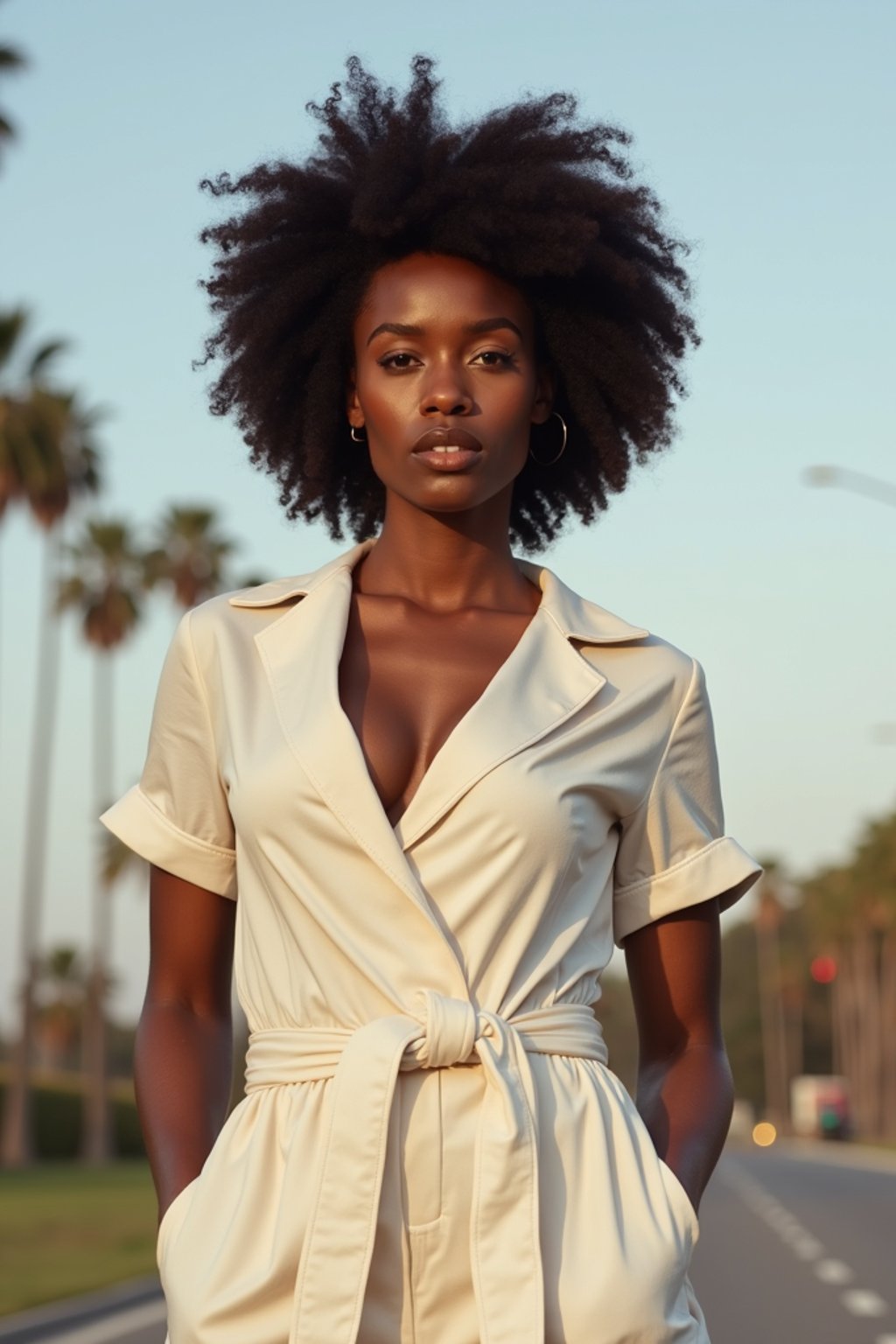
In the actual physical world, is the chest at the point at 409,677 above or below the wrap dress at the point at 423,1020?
above

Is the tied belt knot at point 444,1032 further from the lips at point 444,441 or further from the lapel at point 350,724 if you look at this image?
the lips at point 444,441

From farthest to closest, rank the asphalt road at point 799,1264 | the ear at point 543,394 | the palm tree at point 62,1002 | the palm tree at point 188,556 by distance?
the palm tree at point 62,1002 < the palm tree at point 188,556 < the asphalt road at point 799,1264 < the ear at point 543,394

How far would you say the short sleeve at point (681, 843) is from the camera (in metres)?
3.04

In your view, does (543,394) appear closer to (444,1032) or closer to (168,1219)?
(444,1032)

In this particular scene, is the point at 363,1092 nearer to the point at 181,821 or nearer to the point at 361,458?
the point at 181,821

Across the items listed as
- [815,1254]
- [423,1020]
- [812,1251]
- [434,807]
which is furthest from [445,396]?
[812,1251]

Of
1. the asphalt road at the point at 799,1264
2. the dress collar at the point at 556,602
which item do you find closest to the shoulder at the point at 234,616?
the dress collar at the point at 556,602

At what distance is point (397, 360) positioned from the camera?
121 inches

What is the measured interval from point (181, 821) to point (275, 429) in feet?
2.53

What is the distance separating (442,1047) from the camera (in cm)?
264

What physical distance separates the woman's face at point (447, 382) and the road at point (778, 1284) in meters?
10.1

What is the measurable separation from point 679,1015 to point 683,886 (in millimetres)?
181

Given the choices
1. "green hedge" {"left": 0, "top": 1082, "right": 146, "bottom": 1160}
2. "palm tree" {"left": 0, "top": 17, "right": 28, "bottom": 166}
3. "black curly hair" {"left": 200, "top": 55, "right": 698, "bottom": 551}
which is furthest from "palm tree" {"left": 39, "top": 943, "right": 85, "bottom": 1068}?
"black curly hair" {"left": 200, "top": 55, "right": 698, "bottom": 551}

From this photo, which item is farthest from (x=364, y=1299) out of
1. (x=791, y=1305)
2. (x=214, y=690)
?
(x=791, y=1305)
